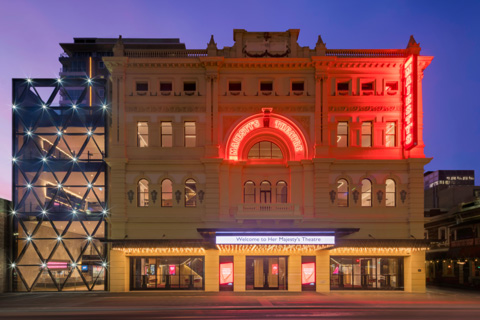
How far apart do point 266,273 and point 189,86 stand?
1700cm

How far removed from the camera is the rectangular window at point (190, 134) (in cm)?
3481

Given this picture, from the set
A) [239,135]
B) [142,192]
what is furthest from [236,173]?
[142,192]

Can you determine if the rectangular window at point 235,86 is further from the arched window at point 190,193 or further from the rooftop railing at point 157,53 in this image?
the arched window at point 190,193

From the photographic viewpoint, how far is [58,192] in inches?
1380

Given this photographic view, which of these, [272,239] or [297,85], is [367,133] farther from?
[272,239]

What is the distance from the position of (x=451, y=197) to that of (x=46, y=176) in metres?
49.8

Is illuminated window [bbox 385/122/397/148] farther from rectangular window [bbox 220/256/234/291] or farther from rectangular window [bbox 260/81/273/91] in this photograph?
rectangular window [bbox 220/256/234/291]

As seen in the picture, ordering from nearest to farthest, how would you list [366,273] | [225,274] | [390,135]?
[225,274] → [366,273] → [390,135]

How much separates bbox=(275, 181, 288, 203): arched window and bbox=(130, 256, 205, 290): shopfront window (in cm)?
806

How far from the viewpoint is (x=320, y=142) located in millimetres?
33812

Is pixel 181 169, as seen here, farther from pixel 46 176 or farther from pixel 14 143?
pixel 14 143

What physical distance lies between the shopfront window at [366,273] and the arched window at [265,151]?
981 centimetres

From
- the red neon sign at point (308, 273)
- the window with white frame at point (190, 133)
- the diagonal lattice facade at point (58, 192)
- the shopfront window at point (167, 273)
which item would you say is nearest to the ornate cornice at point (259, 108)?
the window with white frame at point (190, 133)

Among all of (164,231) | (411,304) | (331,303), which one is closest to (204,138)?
(164,231)
